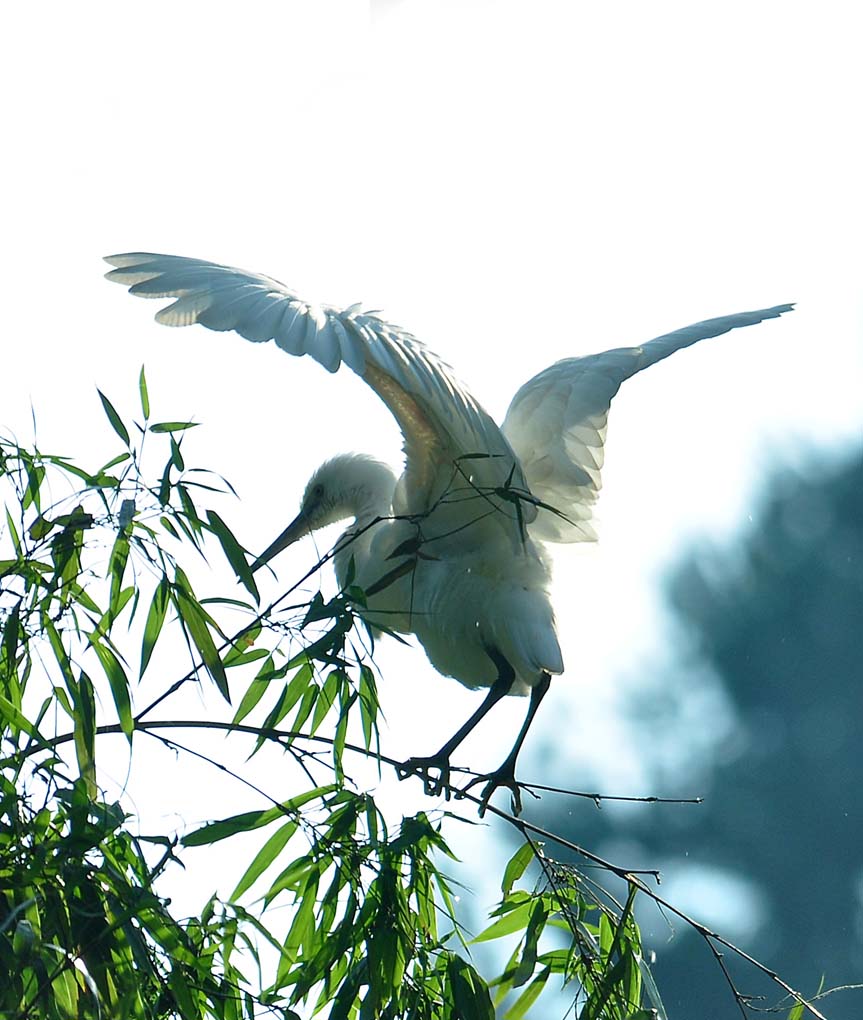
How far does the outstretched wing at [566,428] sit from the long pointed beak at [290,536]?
Result: 70 centimetres

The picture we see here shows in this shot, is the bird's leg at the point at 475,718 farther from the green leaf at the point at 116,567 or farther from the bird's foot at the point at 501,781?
the green leaf at the point at 116,567

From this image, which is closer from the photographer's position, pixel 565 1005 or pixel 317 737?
pixel 317 737

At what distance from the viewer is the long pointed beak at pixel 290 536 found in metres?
3.41

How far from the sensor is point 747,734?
10797mm

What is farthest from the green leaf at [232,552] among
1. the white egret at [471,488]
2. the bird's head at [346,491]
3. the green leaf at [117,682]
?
the bird's head at [346,491]

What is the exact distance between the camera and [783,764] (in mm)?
10516

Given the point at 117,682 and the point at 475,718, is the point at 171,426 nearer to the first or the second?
the point at 117,682

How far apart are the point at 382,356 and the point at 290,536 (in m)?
1.37

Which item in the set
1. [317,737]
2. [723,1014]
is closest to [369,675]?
[317,737]

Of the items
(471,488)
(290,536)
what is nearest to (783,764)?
(290,536)

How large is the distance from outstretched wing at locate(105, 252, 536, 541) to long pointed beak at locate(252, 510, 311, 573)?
674 mm

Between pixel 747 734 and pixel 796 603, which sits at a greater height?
pixel 796 603

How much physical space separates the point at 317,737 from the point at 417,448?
1.05 metres

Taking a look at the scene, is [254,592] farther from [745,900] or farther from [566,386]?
[745,900]
